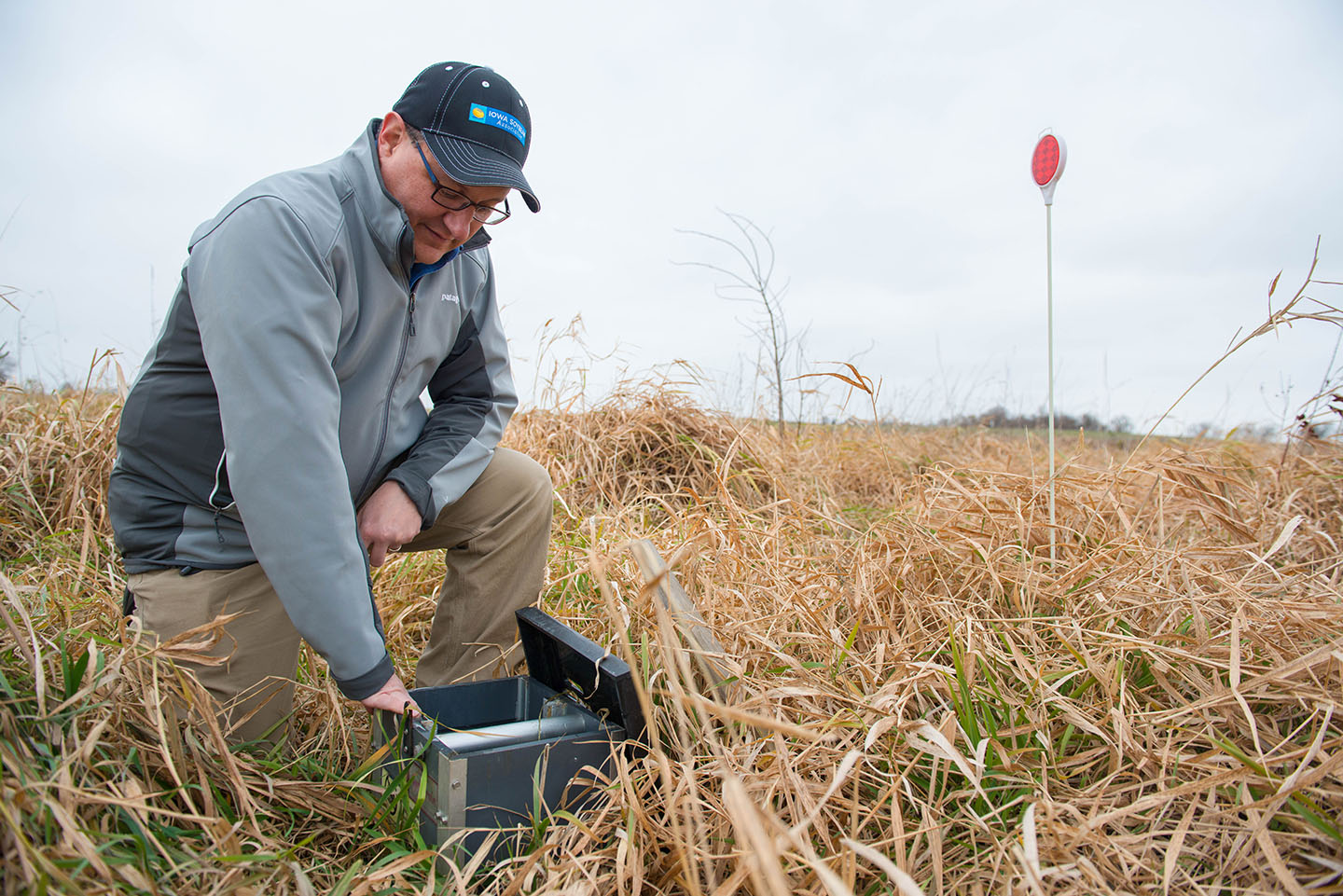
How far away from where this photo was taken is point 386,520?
1.93m

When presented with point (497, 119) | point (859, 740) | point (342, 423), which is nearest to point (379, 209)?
point (497, 119)

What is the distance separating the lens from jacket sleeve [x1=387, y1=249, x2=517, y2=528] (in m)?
2.02

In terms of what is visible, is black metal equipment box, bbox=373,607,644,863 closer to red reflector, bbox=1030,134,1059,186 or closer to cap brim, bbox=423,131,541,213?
cap brim, bbox=423,131,541,213

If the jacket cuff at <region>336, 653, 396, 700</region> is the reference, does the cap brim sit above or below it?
above

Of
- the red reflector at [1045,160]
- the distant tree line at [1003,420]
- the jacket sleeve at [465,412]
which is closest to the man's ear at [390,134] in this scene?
the jacket sleeve at [465,412]

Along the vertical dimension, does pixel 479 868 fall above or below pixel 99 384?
below

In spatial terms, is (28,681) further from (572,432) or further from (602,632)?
(572,432)

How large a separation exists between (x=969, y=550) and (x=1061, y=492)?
2.03 ft

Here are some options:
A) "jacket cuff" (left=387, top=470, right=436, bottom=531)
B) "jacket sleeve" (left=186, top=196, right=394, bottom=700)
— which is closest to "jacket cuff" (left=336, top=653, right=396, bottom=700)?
"jacket sleeve" (left=186, top=196, right=394, bottom=700)

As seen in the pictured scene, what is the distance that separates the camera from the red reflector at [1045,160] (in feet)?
7.99

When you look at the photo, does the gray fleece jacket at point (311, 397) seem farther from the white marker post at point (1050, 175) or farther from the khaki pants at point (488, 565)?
the white marker post at point (1050, 175)

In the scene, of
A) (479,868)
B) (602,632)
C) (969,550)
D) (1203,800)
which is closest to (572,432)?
(602,632)

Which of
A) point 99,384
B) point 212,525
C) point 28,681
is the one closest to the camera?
point 28,681

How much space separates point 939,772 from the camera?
159 centimetres
